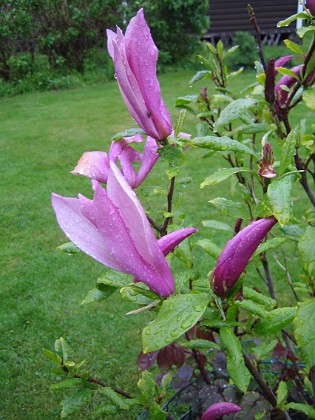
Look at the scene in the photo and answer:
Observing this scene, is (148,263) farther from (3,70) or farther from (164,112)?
(3,70)

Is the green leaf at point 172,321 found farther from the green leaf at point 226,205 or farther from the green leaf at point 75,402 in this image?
the green leaf at point 75,402

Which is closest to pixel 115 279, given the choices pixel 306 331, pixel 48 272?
pixel 306 331

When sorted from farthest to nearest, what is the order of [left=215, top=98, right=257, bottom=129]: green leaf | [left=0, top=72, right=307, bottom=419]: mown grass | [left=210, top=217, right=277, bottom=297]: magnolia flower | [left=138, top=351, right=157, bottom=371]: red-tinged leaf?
[left=0, top=72, right=307, bottom=419]: mown grass
[left=138, top=351, right=157, bottom=371]: red-tinged leaf
[left=215, top=98, right=257, bottom=129]: green leaf
[left=210, top=217, right=277, bottom=297]: magnolia flower

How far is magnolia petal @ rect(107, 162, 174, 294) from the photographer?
0.72 metres

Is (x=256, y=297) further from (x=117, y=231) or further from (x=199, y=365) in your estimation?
(x=199, y=365)

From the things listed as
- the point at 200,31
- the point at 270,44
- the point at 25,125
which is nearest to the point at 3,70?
the point at 25,125

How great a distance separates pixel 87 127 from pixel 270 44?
7.29 m

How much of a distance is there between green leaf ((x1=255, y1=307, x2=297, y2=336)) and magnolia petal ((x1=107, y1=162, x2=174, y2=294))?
0.38 metres

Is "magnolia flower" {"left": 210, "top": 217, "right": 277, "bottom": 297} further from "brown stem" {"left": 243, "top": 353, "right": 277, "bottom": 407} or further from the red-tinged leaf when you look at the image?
the red-tinged leaf

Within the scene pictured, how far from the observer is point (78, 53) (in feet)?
31.8

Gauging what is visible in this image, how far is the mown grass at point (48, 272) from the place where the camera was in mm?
2955

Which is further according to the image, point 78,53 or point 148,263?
point 78,53

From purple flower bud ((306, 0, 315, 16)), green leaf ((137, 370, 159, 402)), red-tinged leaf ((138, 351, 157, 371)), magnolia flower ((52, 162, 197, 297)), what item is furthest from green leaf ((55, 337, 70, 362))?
purple flower bud ((306, 0, 315, 16))

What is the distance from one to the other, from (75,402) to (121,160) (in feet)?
2.15
